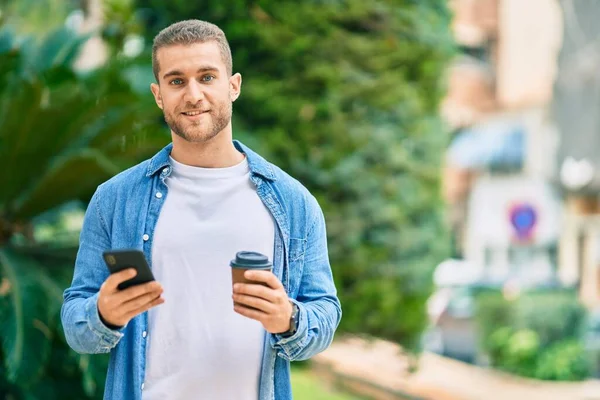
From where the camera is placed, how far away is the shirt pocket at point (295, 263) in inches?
71.8

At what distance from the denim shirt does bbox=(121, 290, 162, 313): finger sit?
0.11 meters

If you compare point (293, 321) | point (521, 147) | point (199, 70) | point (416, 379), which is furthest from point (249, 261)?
point (521, 147)

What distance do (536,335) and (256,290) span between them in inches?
370

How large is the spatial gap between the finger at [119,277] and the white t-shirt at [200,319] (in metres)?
0.18

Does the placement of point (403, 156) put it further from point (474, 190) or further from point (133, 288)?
point (474, 190)

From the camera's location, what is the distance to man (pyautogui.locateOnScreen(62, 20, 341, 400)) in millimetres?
1751

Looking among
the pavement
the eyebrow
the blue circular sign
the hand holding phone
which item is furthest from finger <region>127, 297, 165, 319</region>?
the blue circular sign

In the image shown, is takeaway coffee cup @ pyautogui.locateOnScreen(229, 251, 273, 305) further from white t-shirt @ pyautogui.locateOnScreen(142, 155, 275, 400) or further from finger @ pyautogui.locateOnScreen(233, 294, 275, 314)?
white t-shirt @ pyautogui.locateOnScreen(142, 155, 275, 400)

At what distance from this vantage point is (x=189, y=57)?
174 centimetres

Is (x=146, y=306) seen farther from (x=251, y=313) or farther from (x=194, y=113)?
(x=194, y=113)

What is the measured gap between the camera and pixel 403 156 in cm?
559

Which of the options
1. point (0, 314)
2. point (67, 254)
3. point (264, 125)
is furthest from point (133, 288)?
point (264, 125)

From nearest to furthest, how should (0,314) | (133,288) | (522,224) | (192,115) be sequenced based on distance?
(133,288)
(192,115)
(0,314)
(522,224)

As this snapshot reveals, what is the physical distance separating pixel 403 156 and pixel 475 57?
14.8 meters
